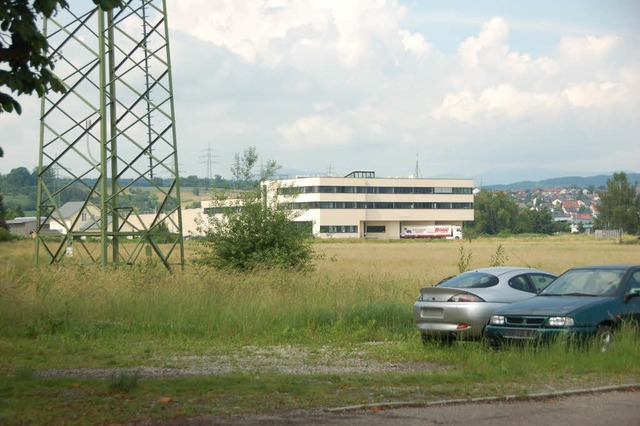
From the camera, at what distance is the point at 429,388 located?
10750 millimetres

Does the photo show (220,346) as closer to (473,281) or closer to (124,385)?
(473,281)

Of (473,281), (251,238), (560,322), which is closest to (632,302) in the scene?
(560,322)

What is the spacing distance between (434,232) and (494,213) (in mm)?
62134

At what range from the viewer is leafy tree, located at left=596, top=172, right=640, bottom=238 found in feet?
389

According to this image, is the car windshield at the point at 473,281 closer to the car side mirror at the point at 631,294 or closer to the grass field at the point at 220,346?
the grass field at the point at 220,346

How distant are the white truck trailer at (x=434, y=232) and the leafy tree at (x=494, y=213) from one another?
181 ft

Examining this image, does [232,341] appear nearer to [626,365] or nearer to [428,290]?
[428,290]

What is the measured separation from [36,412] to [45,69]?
373 cm

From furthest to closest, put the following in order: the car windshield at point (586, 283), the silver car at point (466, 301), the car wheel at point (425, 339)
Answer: the car wheel at point (425, 339) < the silver car at point (466, 301) < the car windshield at point (586, 283)

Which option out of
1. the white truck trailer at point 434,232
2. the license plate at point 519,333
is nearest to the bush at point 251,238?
the license plate at point 519,333

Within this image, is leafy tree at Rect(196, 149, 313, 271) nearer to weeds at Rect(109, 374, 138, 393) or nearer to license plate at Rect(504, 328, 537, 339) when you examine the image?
license plate at Rect(504, 328, 537, 339)

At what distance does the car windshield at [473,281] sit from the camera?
1616 centimetres

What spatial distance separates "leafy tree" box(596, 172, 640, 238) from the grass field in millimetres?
101106

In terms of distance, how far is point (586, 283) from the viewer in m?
15.0
